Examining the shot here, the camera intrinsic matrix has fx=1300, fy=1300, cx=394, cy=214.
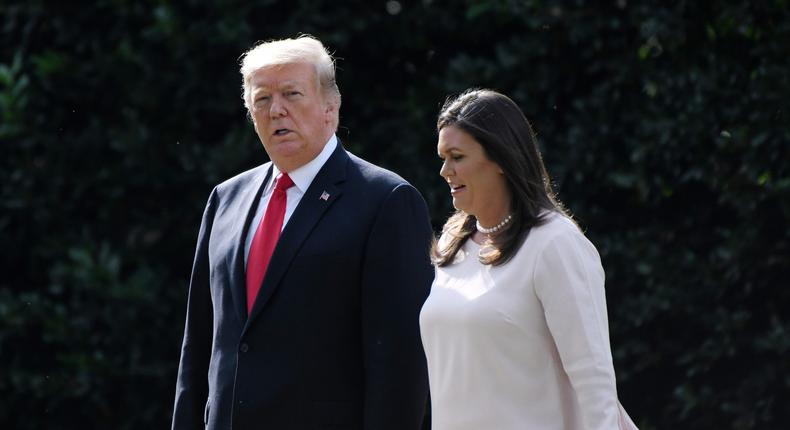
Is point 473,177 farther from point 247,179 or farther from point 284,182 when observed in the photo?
point 247,179

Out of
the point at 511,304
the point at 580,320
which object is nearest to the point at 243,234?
the point at 511,304

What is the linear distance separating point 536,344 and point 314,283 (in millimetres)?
851

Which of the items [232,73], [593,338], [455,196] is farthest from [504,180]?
[232,73]

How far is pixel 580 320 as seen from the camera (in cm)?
307

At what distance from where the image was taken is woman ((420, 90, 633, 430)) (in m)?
3.08

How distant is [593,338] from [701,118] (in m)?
3.04

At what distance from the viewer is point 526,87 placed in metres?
6.45

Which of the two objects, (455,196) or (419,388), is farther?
(419,388)

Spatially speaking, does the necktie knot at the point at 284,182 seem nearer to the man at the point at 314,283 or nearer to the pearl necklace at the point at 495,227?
the man at the point at 314,283

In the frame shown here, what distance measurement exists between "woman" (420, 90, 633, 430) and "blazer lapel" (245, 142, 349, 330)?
1.87 feet

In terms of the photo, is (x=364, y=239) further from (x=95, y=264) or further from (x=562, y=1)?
(x=95, y=264)

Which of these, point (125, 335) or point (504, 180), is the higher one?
point (504, 180)

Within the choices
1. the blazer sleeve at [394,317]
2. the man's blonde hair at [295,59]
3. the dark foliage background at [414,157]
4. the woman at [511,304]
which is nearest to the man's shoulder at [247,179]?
the man's blonde hair at [295,59]

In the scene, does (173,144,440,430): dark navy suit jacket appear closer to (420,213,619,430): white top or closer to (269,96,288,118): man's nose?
(269,96,288,118): man's nose
